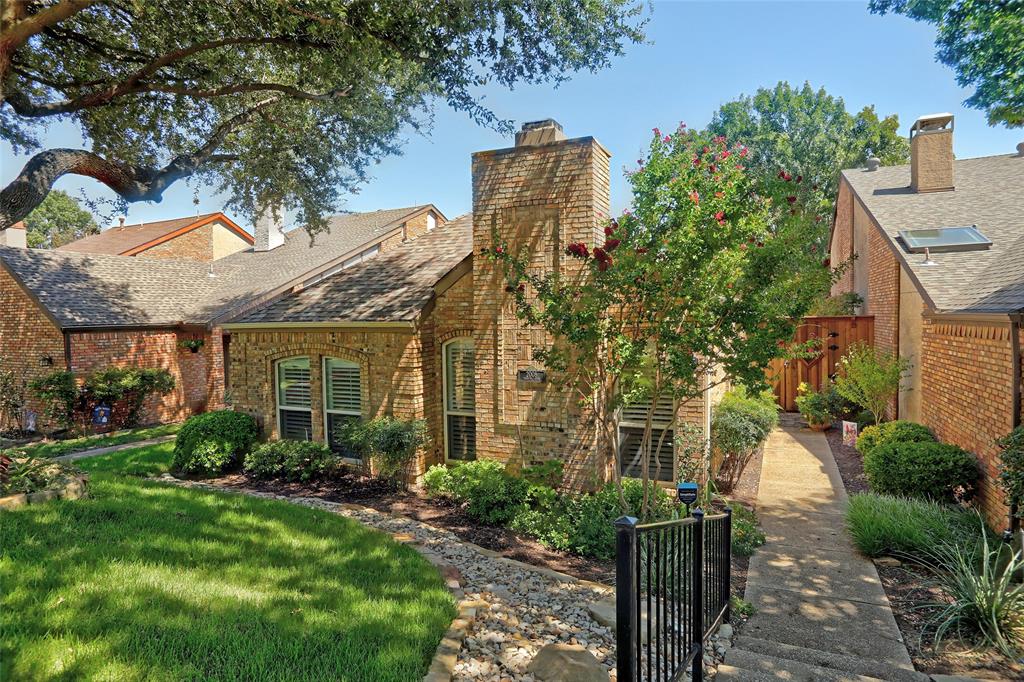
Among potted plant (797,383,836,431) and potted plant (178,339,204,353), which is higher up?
potted plant (178,339,204,353)

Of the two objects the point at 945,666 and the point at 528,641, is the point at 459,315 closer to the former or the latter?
the point at 528,641

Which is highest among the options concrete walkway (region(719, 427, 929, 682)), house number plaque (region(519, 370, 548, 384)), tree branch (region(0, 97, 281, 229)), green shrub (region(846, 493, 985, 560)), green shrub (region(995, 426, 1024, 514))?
tree branch (region(0, 97, 281, 229))

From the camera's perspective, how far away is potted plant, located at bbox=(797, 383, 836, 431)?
Answer: 44.1 ft

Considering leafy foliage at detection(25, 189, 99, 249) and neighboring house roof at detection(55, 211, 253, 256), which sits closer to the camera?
neighboring house roof at detection(55, 211, 253, 256)

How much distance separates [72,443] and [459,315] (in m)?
11.0

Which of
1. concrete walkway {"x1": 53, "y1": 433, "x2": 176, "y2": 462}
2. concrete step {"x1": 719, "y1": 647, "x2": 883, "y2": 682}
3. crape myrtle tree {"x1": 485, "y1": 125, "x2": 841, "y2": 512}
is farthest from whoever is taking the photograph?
concrete walkway {"x1": 53, "y1": 433, "x2": 176, "y2": 462}

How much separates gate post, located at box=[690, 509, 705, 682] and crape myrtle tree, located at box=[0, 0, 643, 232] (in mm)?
7610

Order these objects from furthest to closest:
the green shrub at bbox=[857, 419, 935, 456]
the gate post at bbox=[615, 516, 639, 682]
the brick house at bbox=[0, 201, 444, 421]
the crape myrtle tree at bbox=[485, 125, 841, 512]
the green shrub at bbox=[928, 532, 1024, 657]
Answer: the brick house at bbox=[0, 201, 444, 421]
the green shrub at bbox=[857, 419, 935, 456]
the crape myrtle tree at bbox=[485, 125, 841, 512]
the green shrub at bbox=[928, 532, 1024, 657]
the gate post at bbox=[615, 516, 639, 682]

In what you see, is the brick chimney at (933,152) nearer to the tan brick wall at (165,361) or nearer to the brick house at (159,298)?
the brick house at (159,298)

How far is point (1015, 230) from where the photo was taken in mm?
10086

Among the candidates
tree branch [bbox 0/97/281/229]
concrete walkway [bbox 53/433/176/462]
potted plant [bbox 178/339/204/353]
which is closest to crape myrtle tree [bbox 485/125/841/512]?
tree branch [bbox 0/97/281/229]

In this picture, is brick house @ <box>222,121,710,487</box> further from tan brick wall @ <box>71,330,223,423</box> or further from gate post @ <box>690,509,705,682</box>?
tan brick wall @ <box>71,330,223,423</box>

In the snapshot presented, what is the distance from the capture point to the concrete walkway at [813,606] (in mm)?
4113

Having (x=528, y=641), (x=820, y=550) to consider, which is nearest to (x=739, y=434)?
(x=820, y=550)
